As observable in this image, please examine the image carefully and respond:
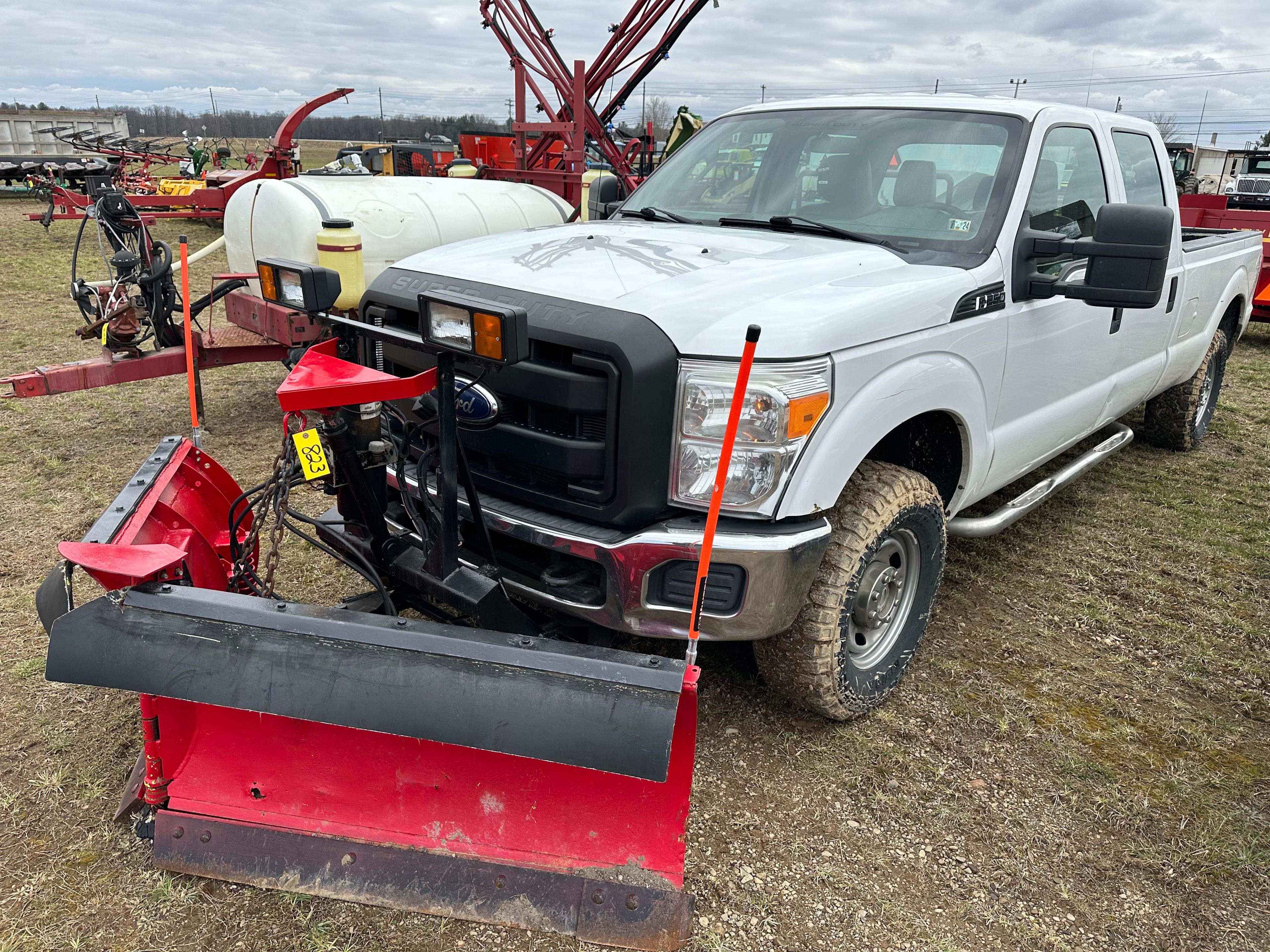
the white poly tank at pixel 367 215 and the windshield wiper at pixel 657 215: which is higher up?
the windshield wiper at pixel 657 215

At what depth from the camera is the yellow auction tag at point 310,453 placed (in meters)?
2.31

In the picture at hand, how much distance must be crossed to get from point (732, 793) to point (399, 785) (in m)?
1.04

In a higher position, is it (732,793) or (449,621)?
(449,621)

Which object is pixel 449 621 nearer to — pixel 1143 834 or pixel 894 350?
pixel 894 350

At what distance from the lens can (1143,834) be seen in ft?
8.96

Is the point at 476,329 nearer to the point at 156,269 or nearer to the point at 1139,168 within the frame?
the point at 1139,168

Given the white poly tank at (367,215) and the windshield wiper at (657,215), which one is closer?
the windshield wiper at (657,215)

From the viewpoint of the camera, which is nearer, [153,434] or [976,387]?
[976,387]

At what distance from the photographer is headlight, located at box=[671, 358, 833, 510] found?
2406mm

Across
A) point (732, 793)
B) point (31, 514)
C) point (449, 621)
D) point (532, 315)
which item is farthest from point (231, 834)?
point (31, 514)

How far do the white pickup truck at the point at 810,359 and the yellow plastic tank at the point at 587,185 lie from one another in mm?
573

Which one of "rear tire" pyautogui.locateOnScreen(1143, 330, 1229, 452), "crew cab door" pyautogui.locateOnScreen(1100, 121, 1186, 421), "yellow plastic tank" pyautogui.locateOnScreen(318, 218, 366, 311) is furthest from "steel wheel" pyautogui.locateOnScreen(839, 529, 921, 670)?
"rear tire" pyautogui.locateOnScreen(1143, 330, 1229, 452)

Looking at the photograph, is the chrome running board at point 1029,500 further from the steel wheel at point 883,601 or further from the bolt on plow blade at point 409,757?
the bolt on plow blade at point 409,757

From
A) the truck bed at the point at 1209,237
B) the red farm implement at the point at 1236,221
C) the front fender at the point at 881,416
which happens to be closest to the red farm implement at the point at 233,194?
the front fender at the point at 881,416
